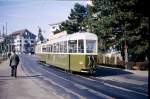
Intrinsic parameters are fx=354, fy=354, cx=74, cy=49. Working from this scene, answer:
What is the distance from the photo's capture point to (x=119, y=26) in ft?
138

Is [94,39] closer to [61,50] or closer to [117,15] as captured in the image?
[61,50]

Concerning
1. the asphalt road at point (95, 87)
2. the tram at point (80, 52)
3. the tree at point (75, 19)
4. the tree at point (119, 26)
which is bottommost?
the asphalt road at point (95, 87)

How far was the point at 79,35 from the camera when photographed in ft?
96.5

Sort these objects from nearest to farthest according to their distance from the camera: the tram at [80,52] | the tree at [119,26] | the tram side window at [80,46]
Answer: the tram at [80,52] → the tram side window at [80,46] → the tree at [119,26]

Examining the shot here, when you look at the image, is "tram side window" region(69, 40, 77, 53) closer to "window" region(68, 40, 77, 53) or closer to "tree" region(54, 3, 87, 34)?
"window" region(68, 40, 77, 53)

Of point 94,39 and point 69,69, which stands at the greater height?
point 94,39

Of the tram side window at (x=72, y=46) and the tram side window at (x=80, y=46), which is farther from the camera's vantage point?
the tram side window at (x=72, y=46)

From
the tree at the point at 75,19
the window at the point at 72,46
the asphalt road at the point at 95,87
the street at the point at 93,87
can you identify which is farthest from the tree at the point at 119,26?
the tree at the point at 75,19

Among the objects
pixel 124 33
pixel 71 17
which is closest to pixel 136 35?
pixel 124 33

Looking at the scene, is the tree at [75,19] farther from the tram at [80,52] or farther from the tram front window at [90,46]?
the tram front window at [90,46]

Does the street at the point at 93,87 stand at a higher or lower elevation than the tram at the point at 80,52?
lower

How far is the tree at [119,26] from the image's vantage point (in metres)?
38.4

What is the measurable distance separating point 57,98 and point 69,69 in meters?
17.0

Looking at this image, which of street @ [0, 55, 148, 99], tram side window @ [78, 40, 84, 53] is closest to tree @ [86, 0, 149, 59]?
tram side window @ [78, 40, 84, 53]
